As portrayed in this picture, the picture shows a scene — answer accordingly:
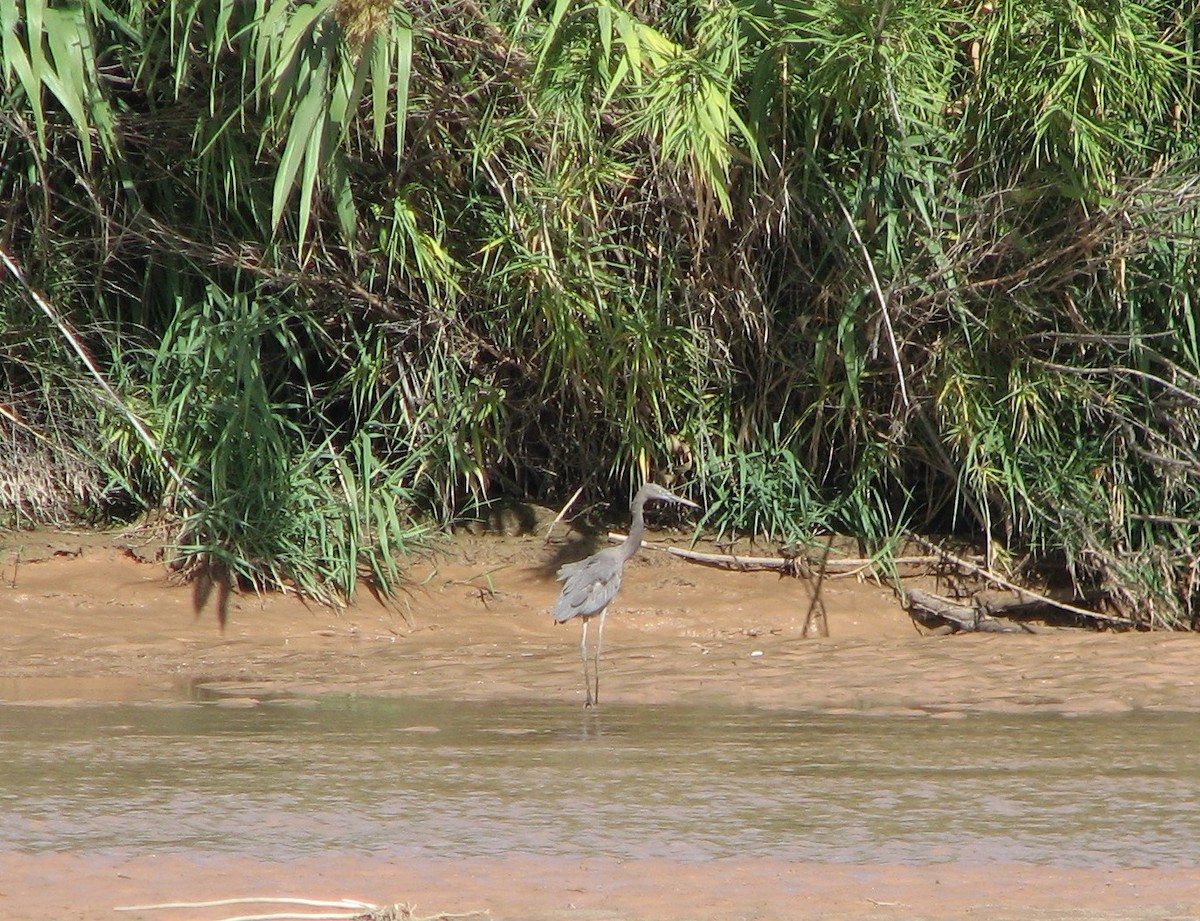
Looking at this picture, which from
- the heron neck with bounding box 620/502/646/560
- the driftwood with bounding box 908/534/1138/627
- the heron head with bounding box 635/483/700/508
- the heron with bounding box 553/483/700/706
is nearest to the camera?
the heron with bounding box 553/483/700/706

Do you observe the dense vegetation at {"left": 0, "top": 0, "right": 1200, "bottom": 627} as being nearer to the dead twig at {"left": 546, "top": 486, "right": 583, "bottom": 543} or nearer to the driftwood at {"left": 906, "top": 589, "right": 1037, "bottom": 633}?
the dead twig at {"left": 546, "top": 486, "right": 583, "bottom": 543}

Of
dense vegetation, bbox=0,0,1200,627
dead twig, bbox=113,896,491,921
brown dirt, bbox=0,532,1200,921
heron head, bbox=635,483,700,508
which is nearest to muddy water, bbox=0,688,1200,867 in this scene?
brown dirt, bbox=0,532,1200,921

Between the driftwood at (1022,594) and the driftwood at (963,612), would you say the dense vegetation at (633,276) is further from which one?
the driftwood at (963,612)

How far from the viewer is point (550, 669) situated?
6.66 m

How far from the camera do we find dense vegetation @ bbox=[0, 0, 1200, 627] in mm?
6477

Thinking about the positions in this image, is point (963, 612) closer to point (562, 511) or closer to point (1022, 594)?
point (1022, 594)

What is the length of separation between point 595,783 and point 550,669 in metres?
1.87

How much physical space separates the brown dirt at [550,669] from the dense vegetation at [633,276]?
30 cm

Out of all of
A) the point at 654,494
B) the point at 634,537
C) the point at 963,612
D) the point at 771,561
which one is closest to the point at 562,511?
the point at 654,494

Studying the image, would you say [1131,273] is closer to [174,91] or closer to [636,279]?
[636,279]

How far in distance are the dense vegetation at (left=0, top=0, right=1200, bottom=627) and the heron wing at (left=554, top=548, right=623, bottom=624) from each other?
0.93 m

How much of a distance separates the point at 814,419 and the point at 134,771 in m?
3.76

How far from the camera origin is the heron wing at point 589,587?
21.0ft

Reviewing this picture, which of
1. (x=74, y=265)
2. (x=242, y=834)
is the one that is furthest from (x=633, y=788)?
(x=74, y=265)
